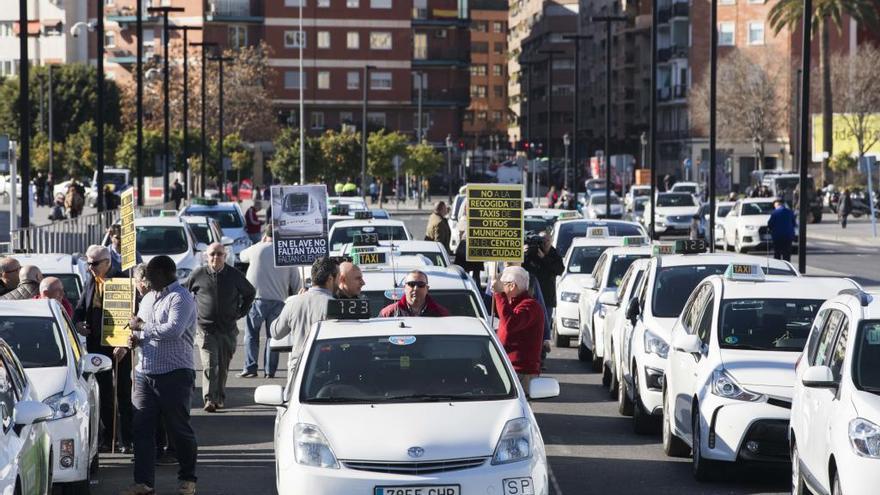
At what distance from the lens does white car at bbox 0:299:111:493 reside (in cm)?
1184

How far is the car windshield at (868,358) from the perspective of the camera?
10.1 metres

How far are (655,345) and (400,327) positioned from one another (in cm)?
503

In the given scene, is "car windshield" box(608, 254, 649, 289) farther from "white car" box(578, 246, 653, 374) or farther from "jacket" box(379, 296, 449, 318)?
"jacket" box(379, 296, 449, 318)

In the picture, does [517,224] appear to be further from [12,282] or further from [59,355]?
[59,355]

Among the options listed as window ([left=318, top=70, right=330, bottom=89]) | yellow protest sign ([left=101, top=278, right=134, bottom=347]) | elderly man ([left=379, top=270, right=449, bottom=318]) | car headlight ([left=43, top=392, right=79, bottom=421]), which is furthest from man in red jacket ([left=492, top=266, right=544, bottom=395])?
window ([left=318, top=70, right=330, bottom=89])

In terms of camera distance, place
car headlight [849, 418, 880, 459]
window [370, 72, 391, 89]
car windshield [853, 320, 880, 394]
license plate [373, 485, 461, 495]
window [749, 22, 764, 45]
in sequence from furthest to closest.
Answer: window [370, 72, 391, 89] → window [749, 22, 764, 45] → car windshield [853, 320, 880, 394] → license plate [373, 485, 461, 495] → car headlight [849, 418, 880, 459]

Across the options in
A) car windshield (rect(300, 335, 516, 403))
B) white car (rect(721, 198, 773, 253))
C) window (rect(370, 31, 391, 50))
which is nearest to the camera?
car windshield (rect(300, 335, 516, 403))

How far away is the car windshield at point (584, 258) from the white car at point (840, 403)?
1401 cm

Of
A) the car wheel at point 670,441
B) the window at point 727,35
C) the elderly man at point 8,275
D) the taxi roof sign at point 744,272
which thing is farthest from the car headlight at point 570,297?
the window at point 727,35

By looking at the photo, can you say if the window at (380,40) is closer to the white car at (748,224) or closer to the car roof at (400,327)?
the white car at (748,224)

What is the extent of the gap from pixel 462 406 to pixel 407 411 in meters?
0.33

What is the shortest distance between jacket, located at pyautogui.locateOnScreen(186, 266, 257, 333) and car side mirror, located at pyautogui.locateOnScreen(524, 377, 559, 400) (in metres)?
6.42

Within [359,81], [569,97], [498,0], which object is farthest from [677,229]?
[498,0]

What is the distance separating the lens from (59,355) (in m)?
12.8
